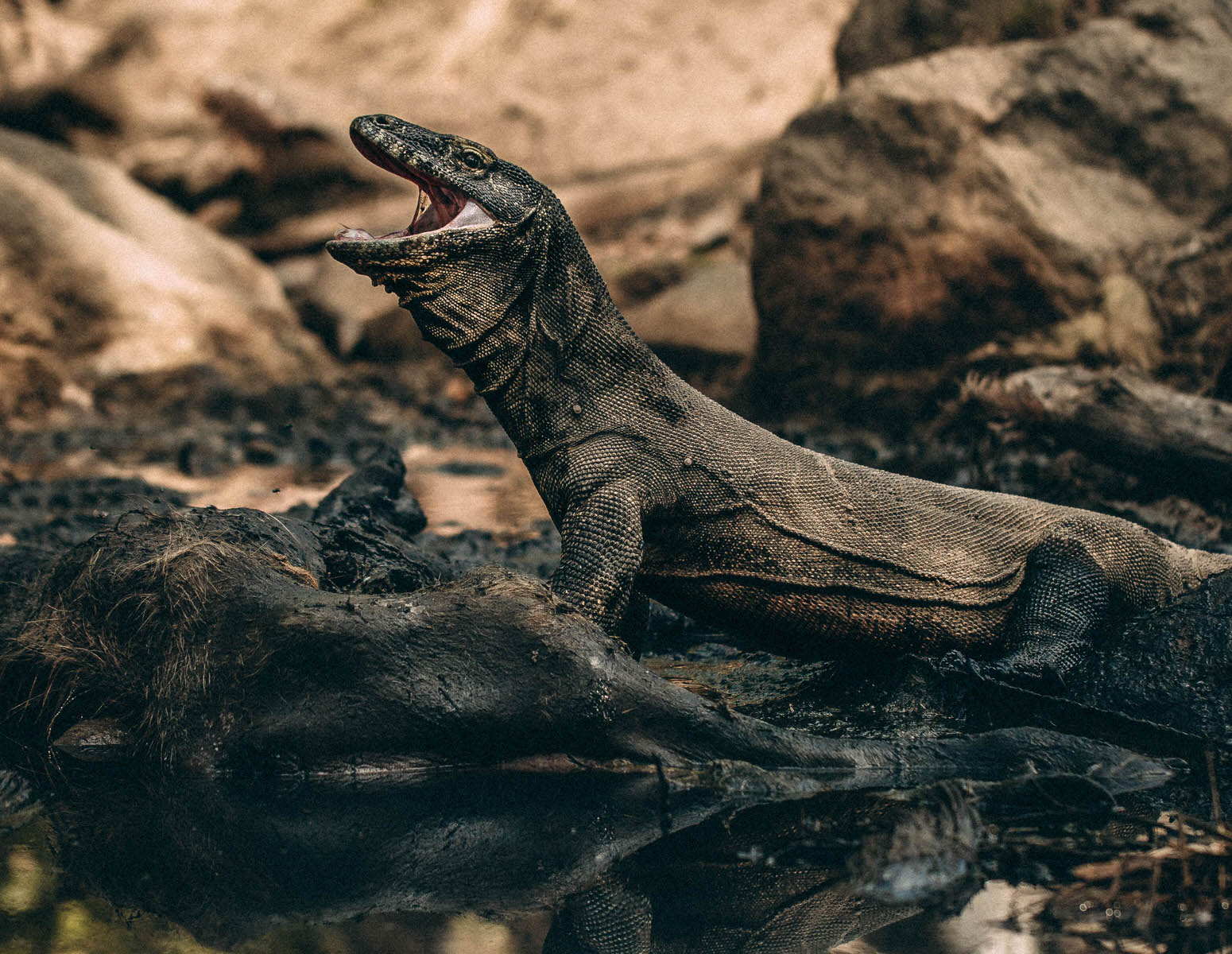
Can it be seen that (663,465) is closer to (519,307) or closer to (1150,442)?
(519,307)

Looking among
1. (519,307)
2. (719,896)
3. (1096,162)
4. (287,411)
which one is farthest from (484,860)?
(287,411)

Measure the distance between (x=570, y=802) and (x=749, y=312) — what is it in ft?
46.5

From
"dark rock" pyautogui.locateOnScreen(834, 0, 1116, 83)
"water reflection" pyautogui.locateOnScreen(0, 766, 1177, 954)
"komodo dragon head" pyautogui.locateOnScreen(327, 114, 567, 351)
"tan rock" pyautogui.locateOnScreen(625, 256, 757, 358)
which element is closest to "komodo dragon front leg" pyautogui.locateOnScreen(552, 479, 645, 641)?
"water reflection" pyautogui.locateOnScreen(0, 766, 1177, 954)

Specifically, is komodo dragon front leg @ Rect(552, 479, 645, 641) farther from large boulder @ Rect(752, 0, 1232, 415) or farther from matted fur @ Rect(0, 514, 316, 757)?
large boulder @ Rect(752, 0, 1232, 415)

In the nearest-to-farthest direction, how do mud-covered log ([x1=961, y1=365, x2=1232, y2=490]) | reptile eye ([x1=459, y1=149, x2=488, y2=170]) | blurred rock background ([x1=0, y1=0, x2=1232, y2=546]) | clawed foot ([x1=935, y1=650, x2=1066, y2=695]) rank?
clawed foot ([x1=935, y1=650, x2=1066, y2=695]), reptile eye ([x1=459, y1=149, x2=488, y2=170]), mud-covered log ([x1=961, y1=365, x2=1232, y2=490]), blurred rock background ([x1=0, y1=0, x2=1232, y2=546])

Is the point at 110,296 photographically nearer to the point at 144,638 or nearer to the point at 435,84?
the point at 435,84

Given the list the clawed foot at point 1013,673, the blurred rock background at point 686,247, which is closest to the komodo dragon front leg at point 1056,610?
the clawed foot at point 1013,673

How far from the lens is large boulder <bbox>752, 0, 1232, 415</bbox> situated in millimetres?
12578

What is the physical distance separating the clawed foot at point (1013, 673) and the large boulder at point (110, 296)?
41.7 feet

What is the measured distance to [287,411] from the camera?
1641 cm

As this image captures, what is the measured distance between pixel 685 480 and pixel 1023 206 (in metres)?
8.56

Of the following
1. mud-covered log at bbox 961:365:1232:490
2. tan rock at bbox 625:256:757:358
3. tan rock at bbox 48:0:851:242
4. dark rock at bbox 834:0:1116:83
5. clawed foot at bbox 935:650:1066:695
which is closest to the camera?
clawed foot at bbox 935:650:1066:695

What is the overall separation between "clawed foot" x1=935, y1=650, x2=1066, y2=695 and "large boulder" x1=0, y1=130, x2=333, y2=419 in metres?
12.7

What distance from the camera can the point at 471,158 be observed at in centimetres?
568
